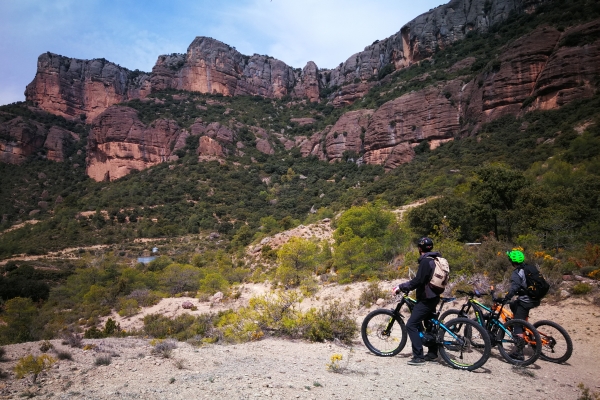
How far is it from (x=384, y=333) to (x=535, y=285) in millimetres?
2618

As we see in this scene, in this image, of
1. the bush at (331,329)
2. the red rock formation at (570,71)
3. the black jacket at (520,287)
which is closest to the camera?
the black jacket at (520,287)

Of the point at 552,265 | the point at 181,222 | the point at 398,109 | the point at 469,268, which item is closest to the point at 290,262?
the point at 469,268

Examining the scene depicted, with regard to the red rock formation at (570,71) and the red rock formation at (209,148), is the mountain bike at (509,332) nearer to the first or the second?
the red rock formation at (570,71)

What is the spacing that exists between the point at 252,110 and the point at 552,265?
8970 centimetres

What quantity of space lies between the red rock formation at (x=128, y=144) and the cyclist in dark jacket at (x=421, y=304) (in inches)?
2936

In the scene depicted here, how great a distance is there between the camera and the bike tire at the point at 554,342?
16.8 feet

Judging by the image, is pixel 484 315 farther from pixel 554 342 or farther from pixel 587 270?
pixel 587 270

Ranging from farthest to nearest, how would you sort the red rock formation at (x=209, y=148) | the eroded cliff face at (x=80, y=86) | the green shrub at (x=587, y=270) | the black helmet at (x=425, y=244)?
the eroded cliff face at (x=80, y=86)
the red rock formation at (x=209, y=148)
the green shrub at (x=587, y=270)
the black helmet at (x=425, y=244)

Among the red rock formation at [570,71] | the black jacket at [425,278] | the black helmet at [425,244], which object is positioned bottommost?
the black jacket at [425,278]

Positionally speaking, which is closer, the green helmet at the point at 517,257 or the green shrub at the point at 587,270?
the green helmet at the point at 517,257

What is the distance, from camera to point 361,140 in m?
65.8

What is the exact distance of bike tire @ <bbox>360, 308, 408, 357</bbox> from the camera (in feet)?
16.6

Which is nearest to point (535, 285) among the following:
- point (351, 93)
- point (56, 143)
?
point (351, 93)

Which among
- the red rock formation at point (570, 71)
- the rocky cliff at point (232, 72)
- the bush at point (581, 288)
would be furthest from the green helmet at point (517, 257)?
the rocky cliff at point (232, 72)
